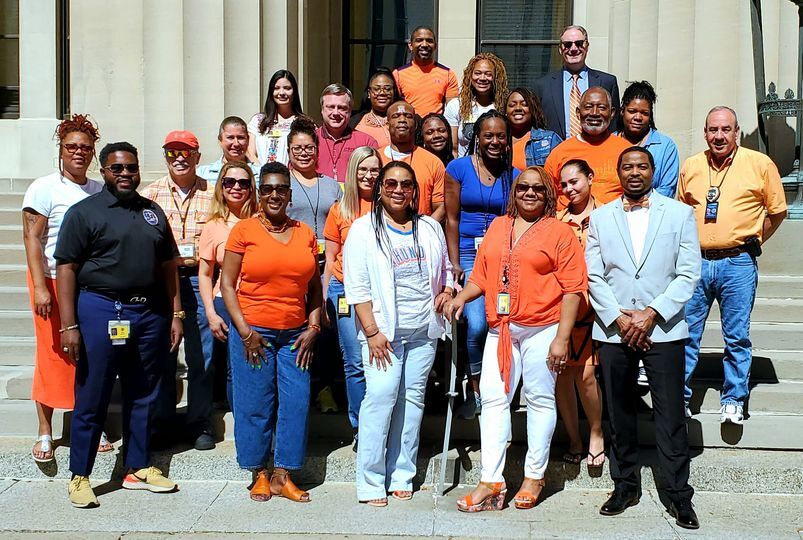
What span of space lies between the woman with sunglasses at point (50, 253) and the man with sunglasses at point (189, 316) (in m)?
0.44

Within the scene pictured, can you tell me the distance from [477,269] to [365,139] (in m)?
1.86

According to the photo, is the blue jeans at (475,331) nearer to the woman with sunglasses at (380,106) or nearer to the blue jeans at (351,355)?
the blue jeans at (351,355)

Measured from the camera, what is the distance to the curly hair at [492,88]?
26.2 ft

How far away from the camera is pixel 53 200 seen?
655 centimetres

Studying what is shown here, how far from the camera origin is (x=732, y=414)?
22.0 feet

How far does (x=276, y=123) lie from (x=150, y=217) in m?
1.92

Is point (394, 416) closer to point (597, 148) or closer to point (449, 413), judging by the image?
point (449, 413)

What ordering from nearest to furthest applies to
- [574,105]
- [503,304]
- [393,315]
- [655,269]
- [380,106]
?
[655,269] < [503,304] < [393,315] < [574,105] < [380,106]

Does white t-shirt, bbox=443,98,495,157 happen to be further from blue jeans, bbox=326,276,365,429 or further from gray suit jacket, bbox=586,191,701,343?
gray suit jacket, bbox=586,191,701,343

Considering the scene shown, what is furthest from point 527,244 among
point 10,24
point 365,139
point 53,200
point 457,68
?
point 10,24

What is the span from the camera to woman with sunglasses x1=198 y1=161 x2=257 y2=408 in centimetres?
668

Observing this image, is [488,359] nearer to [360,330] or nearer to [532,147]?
[360,330]

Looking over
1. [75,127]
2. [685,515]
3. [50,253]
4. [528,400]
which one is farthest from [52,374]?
[685,515]

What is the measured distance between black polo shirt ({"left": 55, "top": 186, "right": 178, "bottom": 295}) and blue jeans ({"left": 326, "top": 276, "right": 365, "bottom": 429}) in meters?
1.19
